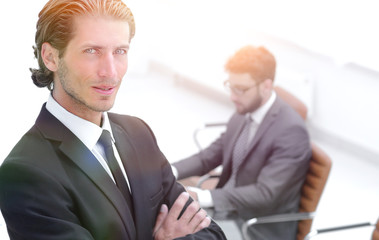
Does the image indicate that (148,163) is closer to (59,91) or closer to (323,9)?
(59,91)

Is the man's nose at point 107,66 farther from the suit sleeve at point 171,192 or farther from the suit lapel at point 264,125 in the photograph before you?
the suit lapel at point 264,125

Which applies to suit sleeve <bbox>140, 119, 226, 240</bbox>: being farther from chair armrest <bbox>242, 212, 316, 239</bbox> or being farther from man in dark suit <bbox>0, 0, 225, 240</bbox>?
chair armrest <bbox>242, 212, 316, 239</bbox>

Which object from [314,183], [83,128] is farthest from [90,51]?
[314,183]

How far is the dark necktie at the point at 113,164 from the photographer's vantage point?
4.72 ft

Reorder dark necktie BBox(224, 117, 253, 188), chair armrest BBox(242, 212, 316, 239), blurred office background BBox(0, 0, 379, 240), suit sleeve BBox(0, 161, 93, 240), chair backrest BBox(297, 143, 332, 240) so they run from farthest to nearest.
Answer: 1. blurred office background BBox(0, 0, 379, 240)
2. dark necktie BBox(224, 117, 253, 188)
3. chair backrest BBox(297, 143, 332, 240)
4. chair armrest BBox(242, 212, 316, 239)
5. suit sleeve BBox(0, 161, 93, 240)

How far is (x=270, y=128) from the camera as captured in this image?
2.70 m

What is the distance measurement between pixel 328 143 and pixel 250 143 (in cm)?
259

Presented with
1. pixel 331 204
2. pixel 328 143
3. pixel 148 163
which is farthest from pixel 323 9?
pixel 148 163

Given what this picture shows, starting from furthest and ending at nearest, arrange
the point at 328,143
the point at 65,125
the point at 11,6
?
1. the point at 328,143
2. the point at 11,6
3. the point at 65,125

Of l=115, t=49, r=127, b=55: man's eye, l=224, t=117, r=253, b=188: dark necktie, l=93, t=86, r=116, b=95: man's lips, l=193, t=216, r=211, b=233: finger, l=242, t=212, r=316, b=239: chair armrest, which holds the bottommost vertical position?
l=242, t=212, r=316, b=239: chair armrest

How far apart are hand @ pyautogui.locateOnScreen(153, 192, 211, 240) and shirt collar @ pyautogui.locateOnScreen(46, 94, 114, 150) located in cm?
38

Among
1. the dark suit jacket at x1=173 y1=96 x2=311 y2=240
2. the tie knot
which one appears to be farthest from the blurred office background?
the tie knot

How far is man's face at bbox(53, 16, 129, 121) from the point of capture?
1243 millimetres

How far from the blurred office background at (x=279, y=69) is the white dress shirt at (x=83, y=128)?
224 centimetres
